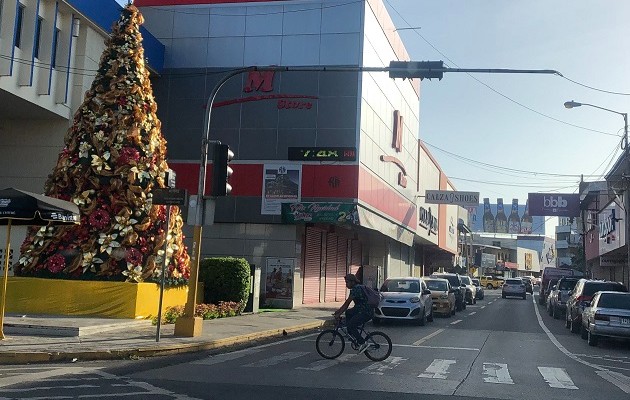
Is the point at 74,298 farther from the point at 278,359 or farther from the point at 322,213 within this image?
the point at 322,213

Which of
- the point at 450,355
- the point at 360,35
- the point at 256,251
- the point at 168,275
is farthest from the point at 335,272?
the point at 450,355

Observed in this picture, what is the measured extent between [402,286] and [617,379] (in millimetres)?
12165

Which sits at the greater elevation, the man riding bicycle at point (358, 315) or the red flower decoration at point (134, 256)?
the red flower decoration at point (134, 256)

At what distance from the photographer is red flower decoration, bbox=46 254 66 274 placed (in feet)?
58.2

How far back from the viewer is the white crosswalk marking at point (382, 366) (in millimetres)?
11330

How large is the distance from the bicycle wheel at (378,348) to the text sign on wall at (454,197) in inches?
1138

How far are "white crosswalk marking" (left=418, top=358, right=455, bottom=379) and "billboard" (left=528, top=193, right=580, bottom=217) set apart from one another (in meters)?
31.7

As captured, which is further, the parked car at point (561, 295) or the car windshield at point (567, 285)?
the car windshield at point (567, 285)

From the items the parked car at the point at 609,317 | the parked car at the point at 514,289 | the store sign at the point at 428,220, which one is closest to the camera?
the parked car at the point at 609,317

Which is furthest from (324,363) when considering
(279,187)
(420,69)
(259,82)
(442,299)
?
(259,82)

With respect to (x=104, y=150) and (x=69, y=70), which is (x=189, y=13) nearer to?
(x=69, y=70)

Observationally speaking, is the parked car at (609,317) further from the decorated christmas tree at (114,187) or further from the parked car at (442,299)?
the decorated christmas tree at (114,187)

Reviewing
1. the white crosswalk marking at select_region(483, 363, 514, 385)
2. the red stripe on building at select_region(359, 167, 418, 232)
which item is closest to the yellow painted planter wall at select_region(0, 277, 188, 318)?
the white crosswalk marking at select_region(483, 363, 514, 385)

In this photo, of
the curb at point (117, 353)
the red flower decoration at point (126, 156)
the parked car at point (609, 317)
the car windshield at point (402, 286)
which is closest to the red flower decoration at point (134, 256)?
the red flower decoration at point (126, 156)
